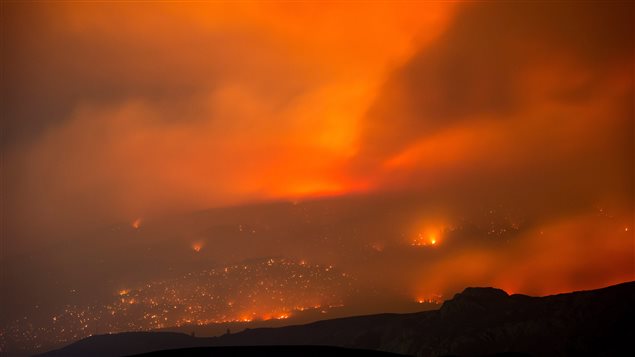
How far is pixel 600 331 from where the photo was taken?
143500mm

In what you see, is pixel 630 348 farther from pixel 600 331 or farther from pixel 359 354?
pixel 359 354

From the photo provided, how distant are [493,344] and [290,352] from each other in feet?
308

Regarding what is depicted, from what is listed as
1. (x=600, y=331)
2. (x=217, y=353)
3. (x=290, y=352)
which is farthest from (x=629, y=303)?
(x=217, y=353)

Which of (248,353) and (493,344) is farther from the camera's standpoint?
(493,344)

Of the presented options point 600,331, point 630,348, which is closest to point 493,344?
point 600,331

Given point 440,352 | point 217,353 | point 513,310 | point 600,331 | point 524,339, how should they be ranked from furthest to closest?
point 513,310 < point 440,352 < point 524,339 < point 600,331 < point 217,353

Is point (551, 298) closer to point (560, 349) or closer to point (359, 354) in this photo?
point (560, 349)

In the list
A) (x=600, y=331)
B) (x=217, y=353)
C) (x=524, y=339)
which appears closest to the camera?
(x=217, y=353)

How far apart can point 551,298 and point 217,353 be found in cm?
12935

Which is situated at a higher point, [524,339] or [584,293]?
[584,293]

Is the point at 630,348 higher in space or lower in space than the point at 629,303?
lower

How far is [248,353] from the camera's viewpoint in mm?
86750

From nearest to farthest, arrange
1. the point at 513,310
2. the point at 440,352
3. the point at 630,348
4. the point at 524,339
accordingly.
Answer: the point at 630,348 → the point at 524,339 → the point at 440,352 → the point at 513,310

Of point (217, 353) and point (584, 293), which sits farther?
point (584, 293)
